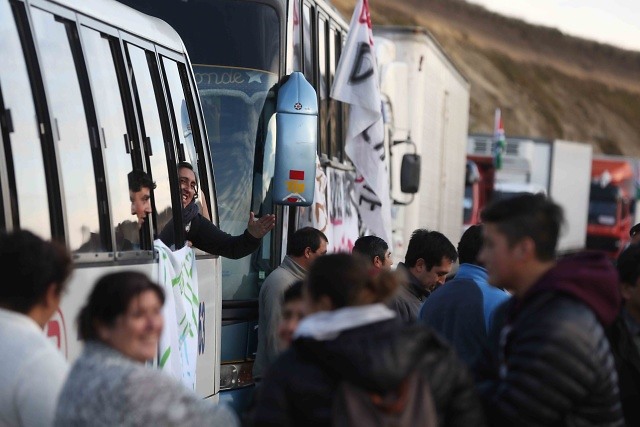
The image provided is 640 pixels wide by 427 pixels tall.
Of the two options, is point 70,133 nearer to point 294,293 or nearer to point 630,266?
point 294,293

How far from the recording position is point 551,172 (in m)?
41.2

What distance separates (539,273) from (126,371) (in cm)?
125

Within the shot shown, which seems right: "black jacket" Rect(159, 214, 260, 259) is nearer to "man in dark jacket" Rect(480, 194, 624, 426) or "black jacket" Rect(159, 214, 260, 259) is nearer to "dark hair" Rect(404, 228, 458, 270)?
"dark hair" Rect(404, 228, 458, 270)

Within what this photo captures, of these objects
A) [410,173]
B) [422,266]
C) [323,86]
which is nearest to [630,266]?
[422,266]

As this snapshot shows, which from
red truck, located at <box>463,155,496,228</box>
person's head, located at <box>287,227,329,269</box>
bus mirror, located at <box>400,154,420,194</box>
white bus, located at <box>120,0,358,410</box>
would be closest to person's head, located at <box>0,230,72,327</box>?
person's head, located at <box>287,227,329,269</box>

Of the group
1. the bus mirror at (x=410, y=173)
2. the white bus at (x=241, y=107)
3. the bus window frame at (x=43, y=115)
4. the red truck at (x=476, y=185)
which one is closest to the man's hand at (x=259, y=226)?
the white bus at (x=241, y=107)

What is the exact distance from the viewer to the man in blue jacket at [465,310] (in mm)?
5594

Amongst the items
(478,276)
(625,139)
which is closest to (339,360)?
(478,276)

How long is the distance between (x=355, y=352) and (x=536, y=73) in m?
108

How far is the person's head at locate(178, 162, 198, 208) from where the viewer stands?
7703 millimetres

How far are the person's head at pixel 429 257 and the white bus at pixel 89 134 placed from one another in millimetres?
1187

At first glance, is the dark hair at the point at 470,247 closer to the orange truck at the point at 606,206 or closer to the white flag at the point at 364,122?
the white flag at the point at 364,122

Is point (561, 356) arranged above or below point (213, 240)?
above

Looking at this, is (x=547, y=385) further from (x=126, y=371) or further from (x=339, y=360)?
(x=126, y=371)
